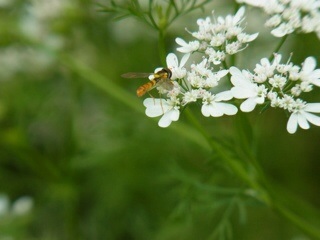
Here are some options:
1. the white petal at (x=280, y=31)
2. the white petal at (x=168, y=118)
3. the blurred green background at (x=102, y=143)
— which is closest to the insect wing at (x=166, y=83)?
the white petal at (x=168, y=118)

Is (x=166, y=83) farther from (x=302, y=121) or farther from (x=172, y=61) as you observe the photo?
(x=302, y=121)

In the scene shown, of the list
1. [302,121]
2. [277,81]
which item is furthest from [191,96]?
[302,121]

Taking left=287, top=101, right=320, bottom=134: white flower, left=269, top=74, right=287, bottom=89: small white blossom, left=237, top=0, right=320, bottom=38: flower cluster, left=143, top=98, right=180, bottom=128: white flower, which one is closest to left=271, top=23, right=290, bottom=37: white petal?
left=237, top=0, right=320, bottom=38: flower cluster

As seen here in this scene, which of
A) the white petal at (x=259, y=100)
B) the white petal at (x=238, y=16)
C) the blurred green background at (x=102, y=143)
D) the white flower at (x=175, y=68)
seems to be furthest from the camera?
the blurred green background at (x=102, y=143)

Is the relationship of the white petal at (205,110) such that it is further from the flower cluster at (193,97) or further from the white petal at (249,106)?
the white petal at (249,106)

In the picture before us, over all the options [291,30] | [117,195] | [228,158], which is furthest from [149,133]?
[291,30]

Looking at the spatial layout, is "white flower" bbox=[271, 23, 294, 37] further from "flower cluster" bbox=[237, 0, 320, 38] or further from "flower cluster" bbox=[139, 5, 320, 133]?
"flower cluster" bbox=[139, 5, 320, 133]

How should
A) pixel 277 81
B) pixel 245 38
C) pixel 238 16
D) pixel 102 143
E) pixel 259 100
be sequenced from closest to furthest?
pixel 259 100 → pixel 277 81 → pixel 245 38 → pixel 238 16 → pixel 102 143
